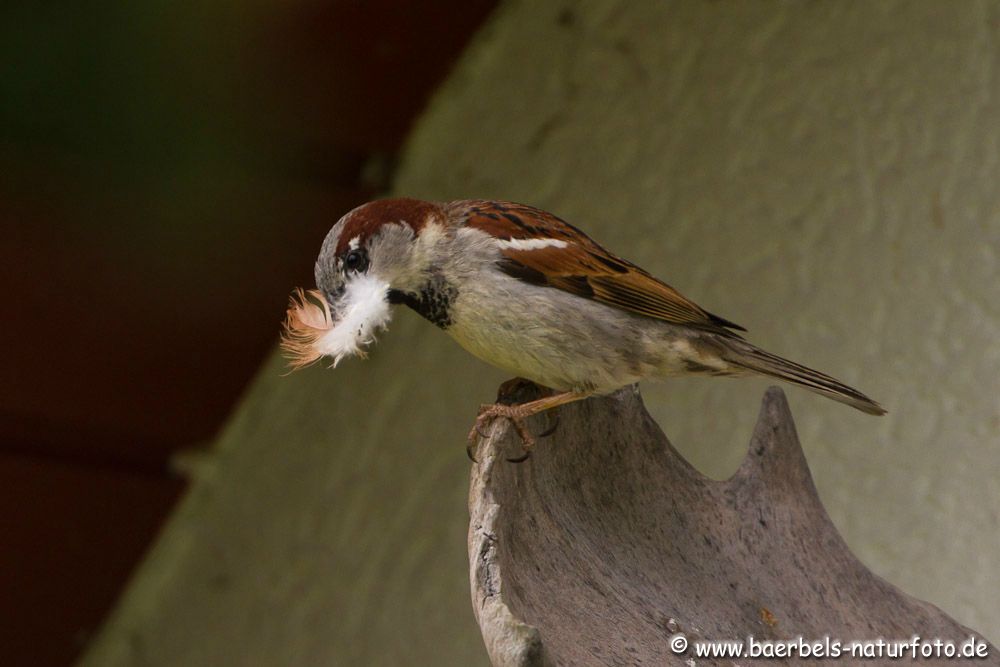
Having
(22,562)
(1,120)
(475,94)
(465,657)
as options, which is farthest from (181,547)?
(1,120)

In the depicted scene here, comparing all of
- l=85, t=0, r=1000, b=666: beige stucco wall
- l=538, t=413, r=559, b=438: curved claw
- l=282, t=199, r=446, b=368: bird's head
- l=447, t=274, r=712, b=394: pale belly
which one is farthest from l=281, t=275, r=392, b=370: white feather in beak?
l=85, t=0, r=1000, b=666: beige stucco wall

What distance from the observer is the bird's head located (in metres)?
1.17

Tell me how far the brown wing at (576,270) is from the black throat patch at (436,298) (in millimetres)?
71

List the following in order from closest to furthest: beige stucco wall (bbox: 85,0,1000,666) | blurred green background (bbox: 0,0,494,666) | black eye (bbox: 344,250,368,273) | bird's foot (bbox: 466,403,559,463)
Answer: bird's foot (bbox: 466,403,559,463) → black eye (bbox: 344,250,368,273) → blurred green background (bbox: 0,0,494,666) → beige stucco wall (bbox: 85,0,1000,666)

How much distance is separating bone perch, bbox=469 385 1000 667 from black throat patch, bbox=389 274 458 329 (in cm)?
16

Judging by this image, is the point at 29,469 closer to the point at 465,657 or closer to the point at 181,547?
the point at 181,547

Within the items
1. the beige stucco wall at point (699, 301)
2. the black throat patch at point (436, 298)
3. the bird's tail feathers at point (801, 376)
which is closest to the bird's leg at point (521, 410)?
the black throat patch at point (436, 298)

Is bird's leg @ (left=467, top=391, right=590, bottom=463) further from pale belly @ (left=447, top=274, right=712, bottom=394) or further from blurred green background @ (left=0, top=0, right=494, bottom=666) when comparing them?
blurred green background @ (left=0, top=0, right=494, bottom=666)

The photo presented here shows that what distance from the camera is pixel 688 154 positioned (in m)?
2.09

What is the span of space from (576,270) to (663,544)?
36 centimetres

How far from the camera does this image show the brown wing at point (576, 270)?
4.42 feet

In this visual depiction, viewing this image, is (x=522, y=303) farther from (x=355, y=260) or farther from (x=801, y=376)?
(x=801, y=376)

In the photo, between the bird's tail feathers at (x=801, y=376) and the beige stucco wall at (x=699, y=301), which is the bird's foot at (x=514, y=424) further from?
the beige stucco wall at (x=699, y=301)

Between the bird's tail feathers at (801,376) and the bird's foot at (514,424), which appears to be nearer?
the bird's foot at (514,424)
